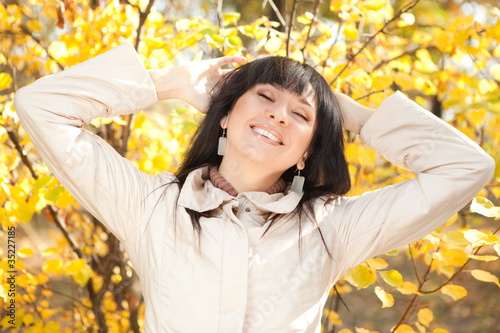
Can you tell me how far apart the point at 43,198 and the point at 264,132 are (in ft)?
2.83

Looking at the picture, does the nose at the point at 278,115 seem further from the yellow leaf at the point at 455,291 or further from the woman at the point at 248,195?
the yellow leaf at the point at 455,291

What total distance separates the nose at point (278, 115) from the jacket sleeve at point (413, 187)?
0.97 feet

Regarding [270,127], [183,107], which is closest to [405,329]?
[270,127]

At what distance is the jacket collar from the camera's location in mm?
1511

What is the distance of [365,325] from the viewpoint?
185 inches

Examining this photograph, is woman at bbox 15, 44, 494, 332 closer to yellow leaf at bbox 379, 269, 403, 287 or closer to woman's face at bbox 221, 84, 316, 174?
woman's face at bbox 221, 84, 316, 174

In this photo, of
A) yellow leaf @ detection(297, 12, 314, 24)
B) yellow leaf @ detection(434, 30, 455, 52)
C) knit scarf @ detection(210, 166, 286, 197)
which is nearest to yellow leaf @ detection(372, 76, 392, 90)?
yellow leaf @ detection(434, 30, 455, 52)

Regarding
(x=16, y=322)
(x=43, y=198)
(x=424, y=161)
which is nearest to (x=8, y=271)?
(x=16, y=322)

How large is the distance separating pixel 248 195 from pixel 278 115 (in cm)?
25

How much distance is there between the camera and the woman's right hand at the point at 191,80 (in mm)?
1681

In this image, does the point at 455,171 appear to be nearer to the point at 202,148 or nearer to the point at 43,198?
the point at 202,148

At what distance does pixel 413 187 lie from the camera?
1.51 m

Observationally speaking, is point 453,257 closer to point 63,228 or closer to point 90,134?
point 90,134

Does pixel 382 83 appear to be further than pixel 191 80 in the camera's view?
Yes
